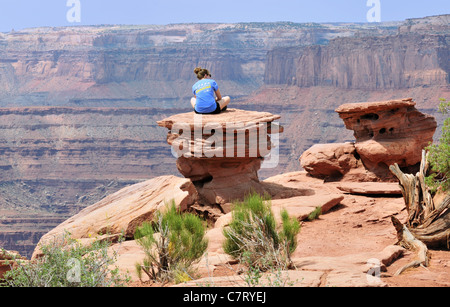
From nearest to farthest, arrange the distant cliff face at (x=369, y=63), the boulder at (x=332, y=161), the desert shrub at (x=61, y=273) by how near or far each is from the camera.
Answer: the desert shrub at (x=61, y=273) < the boulder at (x=332, y=161) < the distant cliff face at (x=369, y=63)

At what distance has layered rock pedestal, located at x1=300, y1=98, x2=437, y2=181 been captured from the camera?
17.1 m

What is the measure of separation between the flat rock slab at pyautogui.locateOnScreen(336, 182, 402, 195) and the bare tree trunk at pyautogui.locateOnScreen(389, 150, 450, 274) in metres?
3.62

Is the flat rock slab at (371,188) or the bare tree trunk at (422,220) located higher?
the bare tree trunk at (422,220)

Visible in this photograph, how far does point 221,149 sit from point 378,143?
16.5 ft

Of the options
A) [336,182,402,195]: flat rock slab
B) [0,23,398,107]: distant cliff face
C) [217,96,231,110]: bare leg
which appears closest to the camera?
[336,182,402,195]: flat rock slab

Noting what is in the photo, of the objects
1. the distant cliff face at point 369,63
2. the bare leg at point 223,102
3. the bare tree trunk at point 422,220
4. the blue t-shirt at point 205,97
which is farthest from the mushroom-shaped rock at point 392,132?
the distant cliff face at point 369,63

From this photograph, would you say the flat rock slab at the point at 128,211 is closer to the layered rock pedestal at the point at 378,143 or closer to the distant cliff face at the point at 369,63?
the layered rock pedestal at the point at 378,143

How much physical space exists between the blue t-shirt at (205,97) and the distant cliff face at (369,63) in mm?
113025

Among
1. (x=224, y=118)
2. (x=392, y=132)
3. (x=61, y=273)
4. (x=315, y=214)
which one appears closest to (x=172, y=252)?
(x=61, y=273)

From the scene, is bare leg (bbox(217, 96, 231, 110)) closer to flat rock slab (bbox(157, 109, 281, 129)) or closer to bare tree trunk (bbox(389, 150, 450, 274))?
flat rock slab (bbox(157, 109, 281, 129))

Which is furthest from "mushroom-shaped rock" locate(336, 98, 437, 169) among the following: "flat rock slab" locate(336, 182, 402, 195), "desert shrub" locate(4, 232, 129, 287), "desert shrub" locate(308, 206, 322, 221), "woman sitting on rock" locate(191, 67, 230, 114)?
"desert shrub" locate(4, 232, 129, 287)

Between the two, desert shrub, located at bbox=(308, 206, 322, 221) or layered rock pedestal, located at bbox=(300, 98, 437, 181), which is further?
layered rock pedestal, located at bbox=(300, 98, 437, 181)

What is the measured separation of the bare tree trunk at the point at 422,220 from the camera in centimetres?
946
